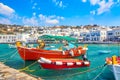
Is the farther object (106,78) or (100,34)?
(100,34)

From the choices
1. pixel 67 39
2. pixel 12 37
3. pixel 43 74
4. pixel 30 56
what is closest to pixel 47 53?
pixel 30 56

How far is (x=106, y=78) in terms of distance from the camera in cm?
1720

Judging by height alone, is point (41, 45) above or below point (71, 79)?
above

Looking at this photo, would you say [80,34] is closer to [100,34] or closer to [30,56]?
[100,34]

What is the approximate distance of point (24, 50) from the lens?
26.2 meters

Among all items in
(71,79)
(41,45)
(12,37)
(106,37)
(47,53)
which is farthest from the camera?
(12,37)

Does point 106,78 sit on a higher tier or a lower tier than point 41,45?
lower

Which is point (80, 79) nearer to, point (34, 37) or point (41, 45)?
point (41, 45)

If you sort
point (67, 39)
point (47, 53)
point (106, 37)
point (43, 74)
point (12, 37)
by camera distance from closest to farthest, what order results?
point (43, 74)
point (47, 53)
point (67, 39)
point (106, 37)
point (12, 37)

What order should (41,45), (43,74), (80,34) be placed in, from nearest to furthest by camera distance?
(43,74) → (41,45) → (80,34)

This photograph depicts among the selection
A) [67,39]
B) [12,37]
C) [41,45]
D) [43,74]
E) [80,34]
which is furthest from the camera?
[12,37]

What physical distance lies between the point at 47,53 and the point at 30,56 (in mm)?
2286

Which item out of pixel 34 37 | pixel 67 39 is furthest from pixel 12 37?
pixel 67 39

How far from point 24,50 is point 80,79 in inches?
449
